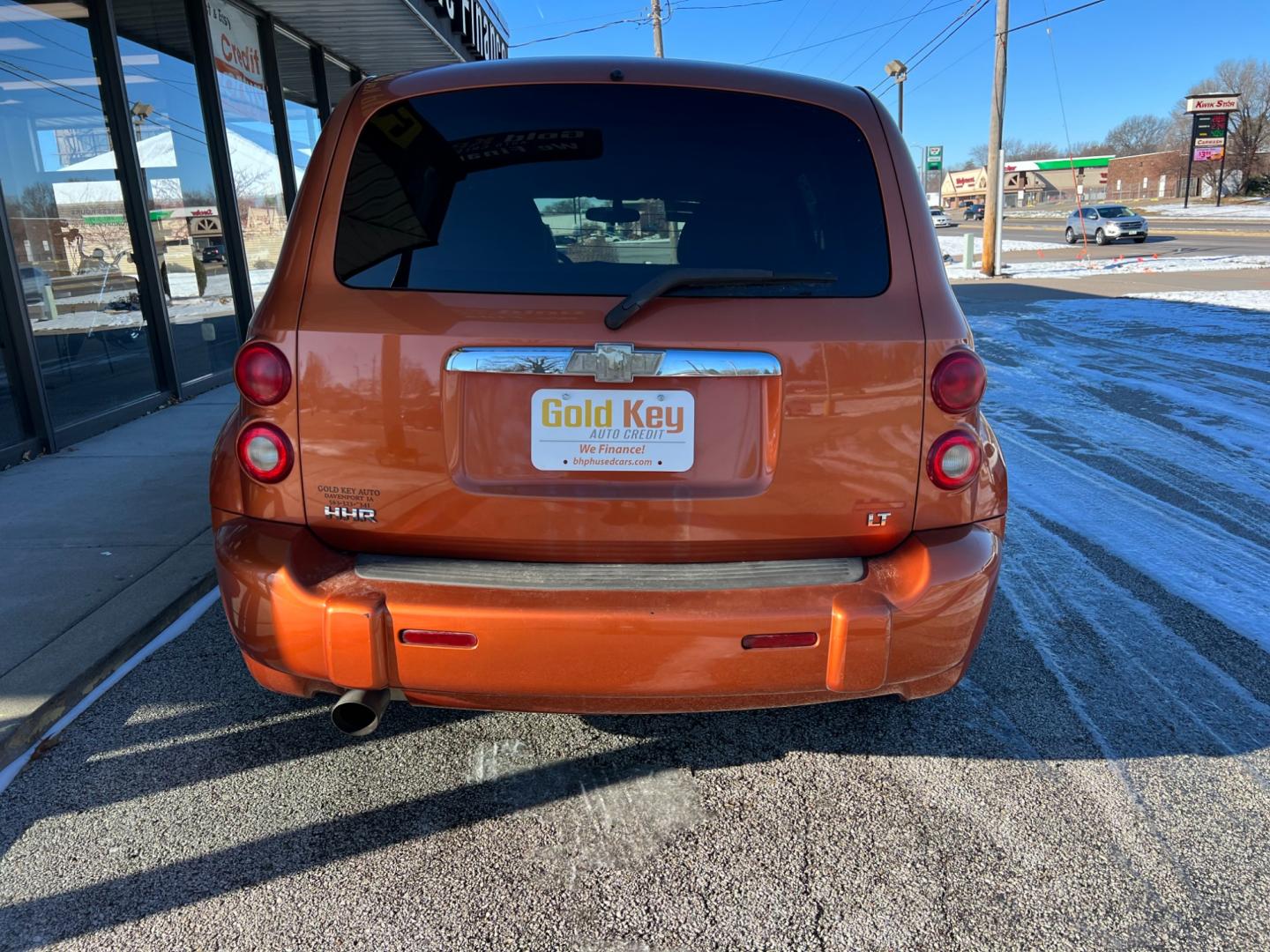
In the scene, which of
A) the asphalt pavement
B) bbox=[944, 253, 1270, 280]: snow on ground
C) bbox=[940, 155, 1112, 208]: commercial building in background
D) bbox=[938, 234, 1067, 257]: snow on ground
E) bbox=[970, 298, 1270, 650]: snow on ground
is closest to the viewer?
bbox=[970, 298, 1270, 650]: snow on ground

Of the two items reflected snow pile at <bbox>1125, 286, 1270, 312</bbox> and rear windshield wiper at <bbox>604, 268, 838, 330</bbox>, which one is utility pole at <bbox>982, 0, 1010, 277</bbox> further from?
rear windshield wiper at <bbox>604, 268, 838, 330</bbox>

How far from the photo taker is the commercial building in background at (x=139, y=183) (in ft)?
20.2

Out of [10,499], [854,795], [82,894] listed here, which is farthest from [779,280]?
[10,499]

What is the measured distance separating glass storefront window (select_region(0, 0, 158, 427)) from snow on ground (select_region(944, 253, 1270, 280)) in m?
19.1

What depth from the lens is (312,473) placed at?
2.19 metres

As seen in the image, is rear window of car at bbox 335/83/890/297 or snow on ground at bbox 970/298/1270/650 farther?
snow on ground at bbox 970/298/1270/650

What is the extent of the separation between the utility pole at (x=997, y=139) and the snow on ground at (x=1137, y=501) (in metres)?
12.7

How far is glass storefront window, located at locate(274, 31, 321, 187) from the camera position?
10781mm

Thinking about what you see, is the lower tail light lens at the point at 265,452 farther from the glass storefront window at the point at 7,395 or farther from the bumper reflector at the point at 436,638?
the glass storefront window at the point at 7,395

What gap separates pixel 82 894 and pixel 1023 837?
2.41m

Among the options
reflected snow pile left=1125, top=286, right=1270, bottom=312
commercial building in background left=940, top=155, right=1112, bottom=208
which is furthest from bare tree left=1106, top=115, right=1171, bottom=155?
reflected snow pile left=1125, top=286, right=1270, bottom=312

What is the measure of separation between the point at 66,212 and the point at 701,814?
6853mm

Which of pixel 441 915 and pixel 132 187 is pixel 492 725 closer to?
pixel 441 915

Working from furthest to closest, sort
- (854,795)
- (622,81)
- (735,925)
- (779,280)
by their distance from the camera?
1. (854,795)
2. (622,81)
3. (779,280)
4. (735,925)
